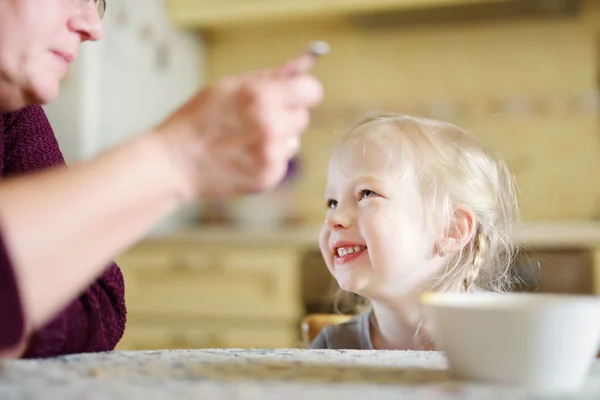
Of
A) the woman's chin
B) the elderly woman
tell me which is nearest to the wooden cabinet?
the woman's chin

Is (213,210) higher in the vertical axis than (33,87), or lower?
lower

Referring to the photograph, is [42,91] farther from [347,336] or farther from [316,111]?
[316,111]

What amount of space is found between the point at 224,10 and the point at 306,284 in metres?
1.26

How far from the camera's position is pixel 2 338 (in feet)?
1.68

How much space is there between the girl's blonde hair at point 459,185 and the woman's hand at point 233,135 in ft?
2.14

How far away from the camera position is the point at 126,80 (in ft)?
9.78

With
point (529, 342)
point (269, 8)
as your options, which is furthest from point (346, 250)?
point (269, 8)

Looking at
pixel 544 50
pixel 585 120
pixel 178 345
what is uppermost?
pixel 544 50

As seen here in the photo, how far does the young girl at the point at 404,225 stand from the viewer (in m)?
1.17

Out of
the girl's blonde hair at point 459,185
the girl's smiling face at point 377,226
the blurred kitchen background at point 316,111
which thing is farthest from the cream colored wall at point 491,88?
the girl's smiling face at point 377,226

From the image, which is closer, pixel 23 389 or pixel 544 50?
pixel 23 389

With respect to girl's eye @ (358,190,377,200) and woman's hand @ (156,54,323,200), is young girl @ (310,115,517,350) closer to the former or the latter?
girl's eye @ (358,190,377,200)

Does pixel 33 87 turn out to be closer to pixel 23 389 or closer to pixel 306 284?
pixel 23 389

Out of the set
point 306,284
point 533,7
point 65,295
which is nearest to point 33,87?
point 65,295
